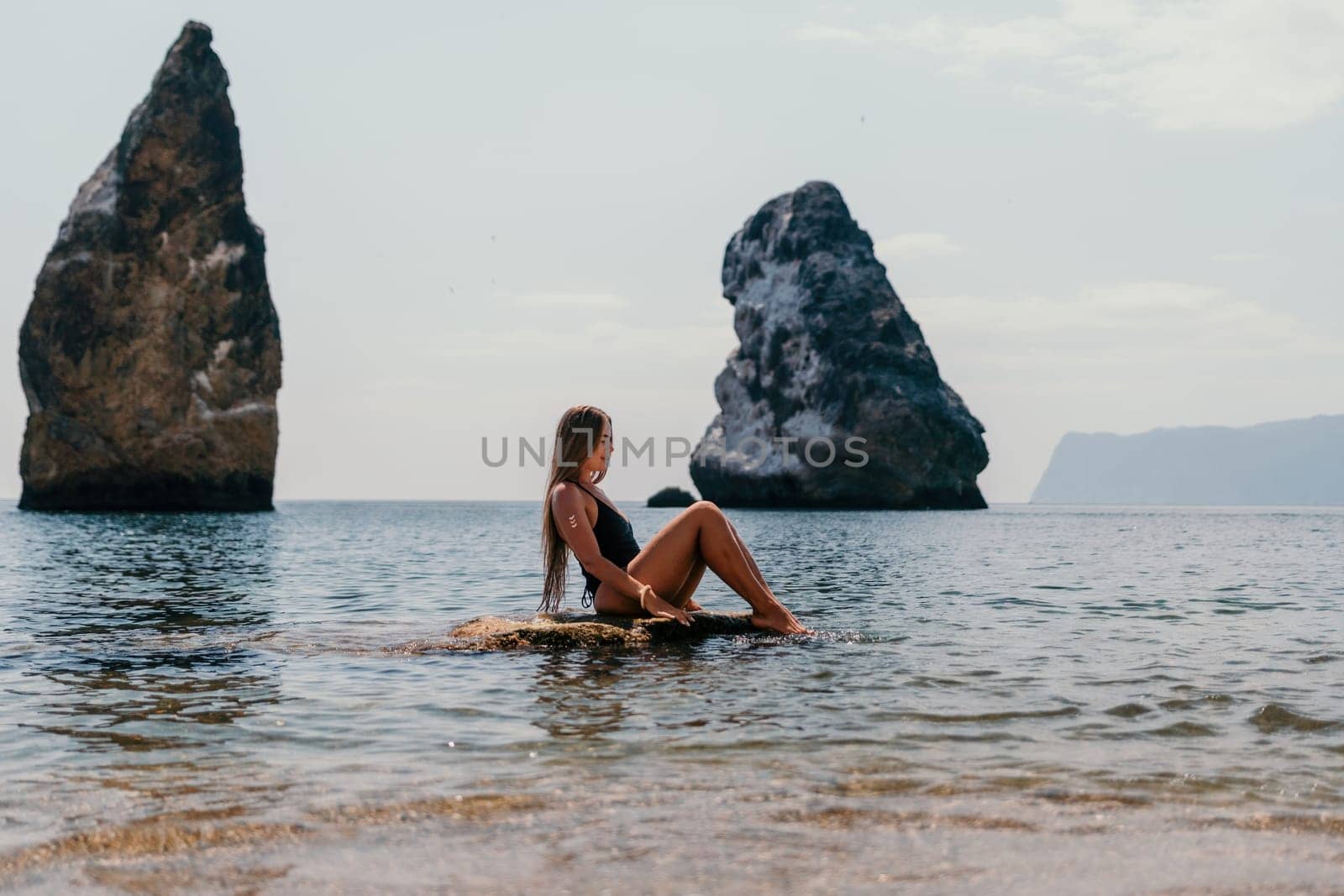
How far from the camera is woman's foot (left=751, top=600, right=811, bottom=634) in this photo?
952 centimetres

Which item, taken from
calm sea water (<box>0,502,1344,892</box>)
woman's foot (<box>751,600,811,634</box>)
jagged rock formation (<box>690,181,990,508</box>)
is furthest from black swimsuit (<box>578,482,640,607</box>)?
jagged rock formation (<box>690,181,990,508</box>)

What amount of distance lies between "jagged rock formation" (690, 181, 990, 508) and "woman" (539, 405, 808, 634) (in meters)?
78.3

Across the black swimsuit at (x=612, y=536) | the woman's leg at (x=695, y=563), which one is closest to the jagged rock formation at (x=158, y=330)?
the black swimsuit at (x=612, y=536)

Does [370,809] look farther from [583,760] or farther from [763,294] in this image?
[763,294]

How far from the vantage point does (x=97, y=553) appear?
2664 centimetres

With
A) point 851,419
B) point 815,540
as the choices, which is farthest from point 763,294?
point 815,540

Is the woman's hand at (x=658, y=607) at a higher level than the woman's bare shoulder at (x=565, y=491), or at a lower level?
lower

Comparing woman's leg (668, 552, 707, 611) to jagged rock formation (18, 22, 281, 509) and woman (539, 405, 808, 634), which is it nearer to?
woman (539, 405, 808, 634)

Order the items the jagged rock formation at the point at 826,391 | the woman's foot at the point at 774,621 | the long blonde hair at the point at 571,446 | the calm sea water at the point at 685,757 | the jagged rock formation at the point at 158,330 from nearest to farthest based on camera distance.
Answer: the calm sea water at the point at 685,757 < the long blonde hair at the point at 571,446 < the woman's foot at the point at 774,621 < the jagged rock formation at the point at 158,330 < the jagged rock formation at the point at 826,391

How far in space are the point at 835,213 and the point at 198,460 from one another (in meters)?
57.0

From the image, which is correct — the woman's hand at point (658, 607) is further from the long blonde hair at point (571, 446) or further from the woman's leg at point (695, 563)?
the long blonde hair at point (571, 446)

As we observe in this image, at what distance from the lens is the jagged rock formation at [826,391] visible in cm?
8862

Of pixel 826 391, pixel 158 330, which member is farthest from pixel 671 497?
pixel 158 330

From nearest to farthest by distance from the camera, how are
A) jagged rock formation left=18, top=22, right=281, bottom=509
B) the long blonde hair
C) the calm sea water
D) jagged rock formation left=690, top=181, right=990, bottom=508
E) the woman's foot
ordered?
the calm sea water, the long blonde hair, the woman's foot, jagged rock formation left=18, top=22, right=281, bottom=509, jagged rock formation left=690, top=181, right=990, bottom=508
